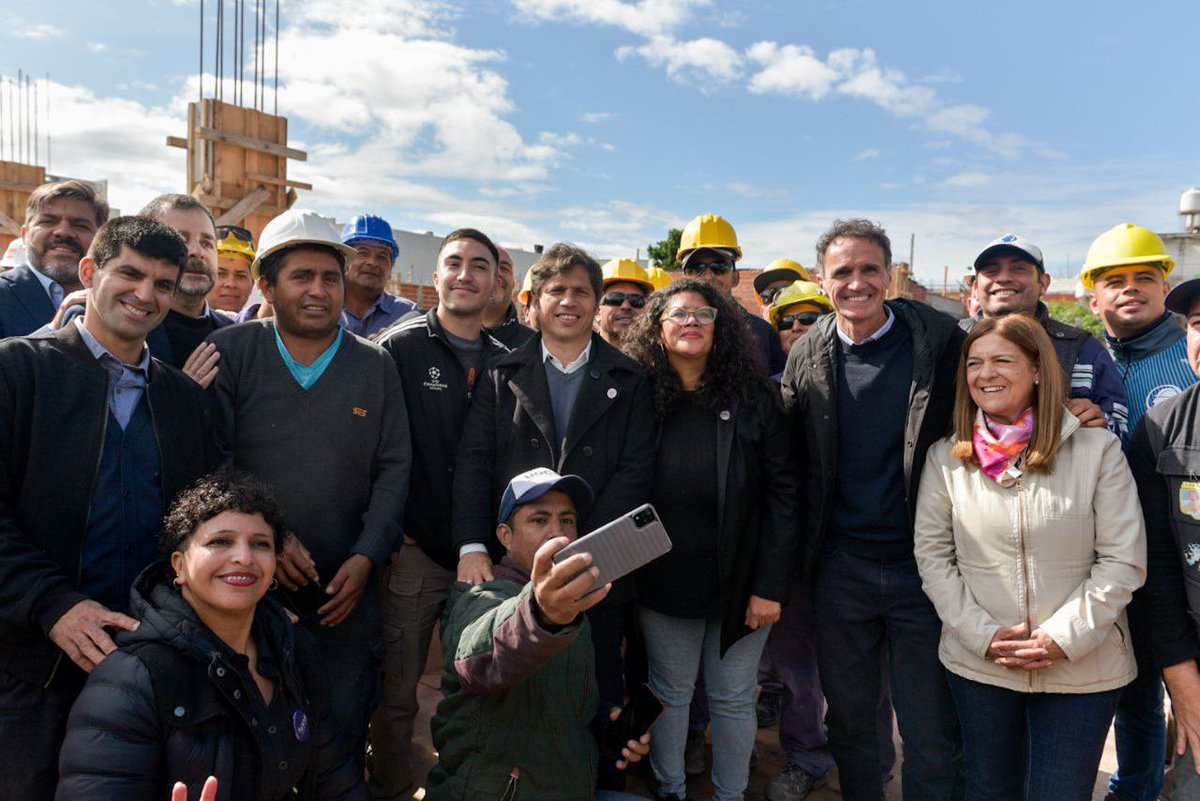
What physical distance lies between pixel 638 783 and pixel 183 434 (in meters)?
2.60

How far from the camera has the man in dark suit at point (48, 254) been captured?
3.35 meters

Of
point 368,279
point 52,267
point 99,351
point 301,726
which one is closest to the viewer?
point 301,726

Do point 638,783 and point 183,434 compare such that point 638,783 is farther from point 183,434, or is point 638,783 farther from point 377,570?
point 183,434

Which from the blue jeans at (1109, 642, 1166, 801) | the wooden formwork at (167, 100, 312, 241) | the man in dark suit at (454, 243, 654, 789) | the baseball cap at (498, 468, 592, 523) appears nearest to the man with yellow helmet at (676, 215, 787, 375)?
the man in dark suit at (454, 243, 654, 789)

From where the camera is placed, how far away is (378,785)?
11.5 feet

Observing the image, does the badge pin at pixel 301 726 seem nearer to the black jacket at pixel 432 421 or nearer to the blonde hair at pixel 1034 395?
the black jacket at pixel 432 421

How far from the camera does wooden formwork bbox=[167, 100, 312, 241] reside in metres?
8.36

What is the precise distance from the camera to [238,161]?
8680 millimetres

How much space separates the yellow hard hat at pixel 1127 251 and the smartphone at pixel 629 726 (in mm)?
3035

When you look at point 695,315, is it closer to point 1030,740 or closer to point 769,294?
point 1030,740

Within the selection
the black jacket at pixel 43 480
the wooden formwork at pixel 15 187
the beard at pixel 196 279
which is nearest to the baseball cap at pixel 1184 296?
the black jacket at pixel 43 480

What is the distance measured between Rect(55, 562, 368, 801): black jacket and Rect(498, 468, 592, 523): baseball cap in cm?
82

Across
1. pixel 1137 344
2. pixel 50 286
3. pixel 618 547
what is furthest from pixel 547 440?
pixel 1137 344

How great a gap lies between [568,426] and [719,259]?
8.11ft
